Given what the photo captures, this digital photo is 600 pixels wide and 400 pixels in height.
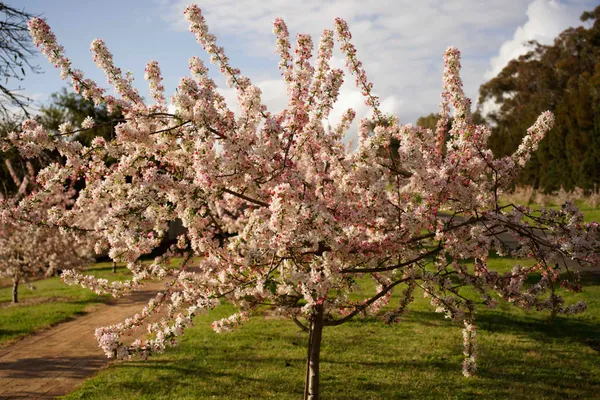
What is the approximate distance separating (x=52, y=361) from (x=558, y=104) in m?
30.6

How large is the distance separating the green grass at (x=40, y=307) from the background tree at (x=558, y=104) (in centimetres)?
2384

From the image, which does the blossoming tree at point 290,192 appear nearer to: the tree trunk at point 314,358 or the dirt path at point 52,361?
the tree trunk at point 314,358

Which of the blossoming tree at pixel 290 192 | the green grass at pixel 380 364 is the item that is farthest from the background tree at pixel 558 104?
the blossoming tree at pixel 290 192

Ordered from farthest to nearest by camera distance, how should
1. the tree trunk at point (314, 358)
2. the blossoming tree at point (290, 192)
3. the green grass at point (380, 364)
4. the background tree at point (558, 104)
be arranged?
the background tree at point (558, 104) < the green grass at point (380, 364) < the tree trunk at point (314, 358) < the blossoming tree at point (290, 192)

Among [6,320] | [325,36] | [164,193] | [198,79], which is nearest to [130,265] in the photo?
[164,193]

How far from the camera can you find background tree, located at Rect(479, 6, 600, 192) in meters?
26.2

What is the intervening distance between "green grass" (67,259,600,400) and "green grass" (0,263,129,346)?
13.0ft

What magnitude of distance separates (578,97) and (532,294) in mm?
26613

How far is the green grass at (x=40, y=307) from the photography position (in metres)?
11.4

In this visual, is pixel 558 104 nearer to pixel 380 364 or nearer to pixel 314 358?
pixel 380 364

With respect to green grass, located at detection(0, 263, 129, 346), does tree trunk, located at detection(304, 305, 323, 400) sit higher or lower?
higher

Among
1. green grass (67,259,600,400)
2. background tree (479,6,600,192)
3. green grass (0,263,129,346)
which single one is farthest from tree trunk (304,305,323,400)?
background tree (479,6,600,192)

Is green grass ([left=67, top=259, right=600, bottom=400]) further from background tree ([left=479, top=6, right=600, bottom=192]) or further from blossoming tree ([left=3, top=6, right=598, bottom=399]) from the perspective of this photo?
background tree ([left=479, top=6, right=600, bottom=192])

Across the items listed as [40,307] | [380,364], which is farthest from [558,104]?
[40,307]
